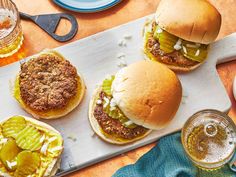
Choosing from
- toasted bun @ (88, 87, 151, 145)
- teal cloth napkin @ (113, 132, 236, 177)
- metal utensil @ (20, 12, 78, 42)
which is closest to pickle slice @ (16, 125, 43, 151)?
toasted bun @ (88, 87, 151, 145)

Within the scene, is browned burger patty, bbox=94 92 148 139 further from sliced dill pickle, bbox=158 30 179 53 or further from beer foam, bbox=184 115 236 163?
sliced dill pickle, bbox=158 30 179 53

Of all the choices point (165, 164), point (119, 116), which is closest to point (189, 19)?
point (119, 116)

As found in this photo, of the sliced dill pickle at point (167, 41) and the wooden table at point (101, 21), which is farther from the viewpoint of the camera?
the wooden table at point (101, 21)

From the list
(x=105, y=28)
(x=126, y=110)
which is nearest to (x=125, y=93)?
(x=126, y=110)

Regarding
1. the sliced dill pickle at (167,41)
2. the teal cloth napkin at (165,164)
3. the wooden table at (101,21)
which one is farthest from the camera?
the wooden table at (101,21)

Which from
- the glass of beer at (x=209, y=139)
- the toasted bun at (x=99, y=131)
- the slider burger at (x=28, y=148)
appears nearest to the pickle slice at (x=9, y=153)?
the slider burger at (x=28, y=148)

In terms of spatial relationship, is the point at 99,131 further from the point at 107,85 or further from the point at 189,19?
the point at 189,19

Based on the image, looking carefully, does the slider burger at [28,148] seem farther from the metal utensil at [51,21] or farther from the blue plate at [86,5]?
the blue plate at [86,5]
